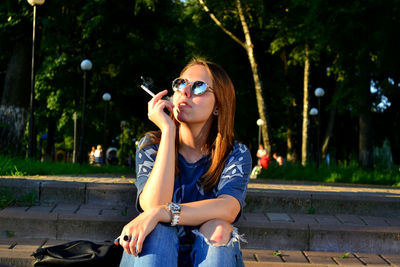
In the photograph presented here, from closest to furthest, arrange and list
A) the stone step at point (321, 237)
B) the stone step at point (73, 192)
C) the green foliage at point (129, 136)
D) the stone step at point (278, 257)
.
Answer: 1. the stone step at point (278, 257)
2. the stone step at point (321, 237)
3. the stone step at point (73, 192)
4. the green foliage at point (129, 136)

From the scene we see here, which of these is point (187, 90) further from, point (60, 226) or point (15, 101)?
point (15, 101)

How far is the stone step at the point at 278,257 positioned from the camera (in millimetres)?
3729

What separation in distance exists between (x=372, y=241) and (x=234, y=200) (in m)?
2.48

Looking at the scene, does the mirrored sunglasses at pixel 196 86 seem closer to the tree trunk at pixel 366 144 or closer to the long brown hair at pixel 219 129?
the long brown hair at pixel 219 129

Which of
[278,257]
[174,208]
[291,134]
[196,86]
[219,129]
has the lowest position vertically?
[278,257]

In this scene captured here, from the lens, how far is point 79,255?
258cm

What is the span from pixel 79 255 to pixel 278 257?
2143 mm

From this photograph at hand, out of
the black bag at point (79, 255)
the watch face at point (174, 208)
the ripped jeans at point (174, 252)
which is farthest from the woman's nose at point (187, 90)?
the black bag at point (79, 255)

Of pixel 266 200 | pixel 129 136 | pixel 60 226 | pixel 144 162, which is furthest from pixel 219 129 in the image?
pixel 129 136

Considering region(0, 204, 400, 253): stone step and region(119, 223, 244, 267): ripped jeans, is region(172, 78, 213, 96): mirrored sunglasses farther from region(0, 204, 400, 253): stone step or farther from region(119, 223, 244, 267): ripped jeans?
region(0, 204, 400, 253): stone step

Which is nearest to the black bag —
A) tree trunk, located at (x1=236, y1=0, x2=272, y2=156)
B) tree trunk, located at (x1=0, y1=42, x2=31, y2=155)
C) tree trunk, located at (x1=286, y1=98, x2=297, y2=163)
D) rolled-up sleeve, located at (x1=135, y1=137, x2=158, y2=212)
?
rolled-up sleeve, located at (x1=135, y1=137, x2=158, y2=212)

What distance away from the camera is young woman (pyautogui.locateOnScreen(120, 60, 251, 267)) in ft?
7.79

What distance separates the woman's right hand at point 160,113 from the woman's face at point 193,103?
56 mm

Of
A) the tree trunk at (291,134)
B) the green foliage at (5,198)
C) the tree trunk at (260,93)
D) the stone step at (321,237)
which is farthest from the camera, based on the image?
the tree trunk at (291,134)
